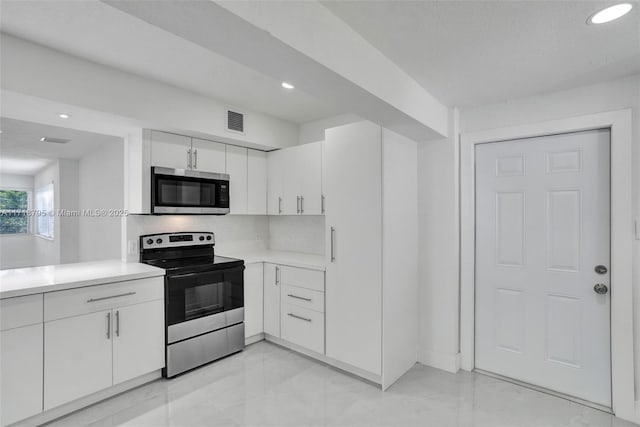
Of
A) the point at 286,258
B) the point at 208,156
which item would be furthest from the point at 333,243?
the point at 208,156

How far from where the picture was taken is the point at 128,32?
75.7 inches

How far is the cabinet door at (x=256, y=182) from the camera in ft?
12.1

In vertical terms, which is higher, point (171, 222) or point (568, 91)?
point (568, 91)

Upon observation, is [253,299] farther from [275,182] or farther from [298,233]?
[275,182]

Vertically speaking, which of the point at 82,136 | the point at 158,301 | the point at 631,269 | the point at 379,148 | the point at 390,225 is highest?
the point at 82,136

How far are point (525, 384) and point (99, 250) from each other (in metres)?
4.80

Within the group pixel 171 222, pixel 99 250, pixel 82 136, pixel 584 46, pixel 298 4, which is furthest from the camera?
pixel 99 250

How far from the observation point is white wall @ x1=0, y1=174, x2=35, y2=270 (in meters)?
3.76

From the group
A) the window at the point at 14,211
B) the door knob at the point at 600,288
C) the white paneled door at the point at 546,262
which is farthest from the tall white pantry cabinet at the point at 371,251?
the window at the point at 14,211

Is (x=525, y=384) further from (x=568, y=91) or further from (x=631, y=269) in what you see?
(x=568, y=91)

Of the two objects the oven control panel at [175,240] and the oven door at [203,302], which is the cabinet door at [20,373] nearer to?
the oven door at [203,302]

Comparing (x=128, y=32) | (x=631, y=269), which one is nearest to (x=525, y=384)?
(x=631, y=269)

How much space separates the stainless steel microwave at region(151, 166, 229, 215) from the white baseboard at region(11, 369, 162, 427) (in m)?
1.35

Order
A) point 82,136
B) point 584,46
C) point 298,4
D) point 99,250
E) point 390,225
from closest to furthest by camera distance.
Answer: point 298,4 → point 584,46 → point 390,225 → point 82,136 → point 99,250
